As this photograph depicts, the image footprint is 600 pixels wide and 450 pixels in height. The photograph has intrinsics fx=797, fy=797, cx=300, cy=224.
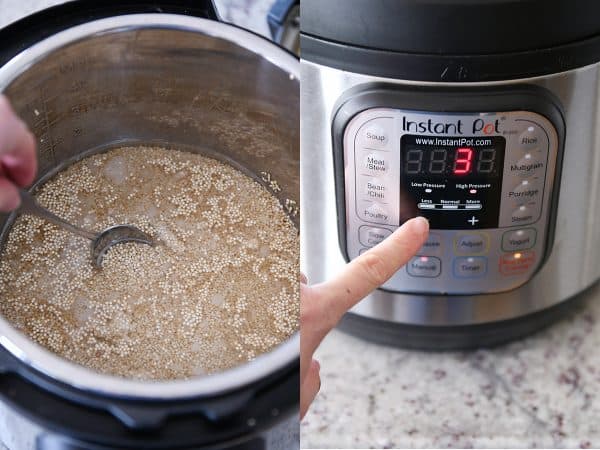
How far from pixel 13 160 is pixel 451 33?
0.62 ft

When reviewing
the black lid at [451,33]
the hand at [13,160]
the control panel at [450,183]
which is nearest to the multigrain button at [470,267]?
the control panel at [450,183]

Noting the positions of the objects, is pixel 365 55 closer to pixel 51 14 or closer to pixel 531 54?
pixel 531 54

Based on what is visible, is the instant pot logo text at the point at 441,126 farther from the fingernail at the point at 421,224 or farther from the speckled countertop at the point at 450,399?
the speckled countertop at the point at 450,399

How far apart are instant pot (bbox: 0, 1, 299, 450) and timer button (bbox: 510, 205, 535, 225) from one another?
116 millimetres

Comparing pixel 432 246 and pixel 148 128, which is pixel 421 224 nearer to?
pixel 432 246

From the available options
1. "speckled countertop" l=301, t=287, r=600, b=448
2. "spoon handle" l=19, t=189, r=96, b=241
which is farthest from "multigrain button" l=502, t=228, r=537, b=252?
"spoon handle" l=19, t=189, r=96, b=241

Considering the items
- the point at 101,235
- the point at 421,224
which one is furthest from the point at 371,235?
the point at 101,235

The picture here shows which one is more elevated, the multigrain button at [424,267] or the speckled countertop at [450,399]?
the multigrain button at [424,267]

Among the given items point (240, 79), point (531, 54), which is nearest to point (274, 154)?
point (240, 79)

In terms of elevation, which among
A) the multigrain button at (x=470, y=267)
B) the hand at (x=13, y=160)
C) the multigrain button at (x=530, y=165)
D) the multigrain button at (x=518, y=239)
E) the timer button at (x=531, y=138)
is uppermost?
the hand at (x=13, y=160)

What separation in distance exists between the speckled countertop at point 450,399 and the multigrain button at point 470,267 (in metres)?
0.09

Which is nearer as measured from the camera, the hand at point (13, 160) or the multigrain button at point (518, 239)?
the hand at point (13, 160)

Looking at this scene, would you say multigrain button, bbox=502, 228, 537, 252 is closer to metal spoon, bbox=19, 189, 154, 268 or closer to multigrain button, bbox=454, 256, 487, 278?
multigrain button, bbox=454, 256, 487, 278

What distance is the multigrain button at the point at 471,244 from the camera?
41 centimetres
